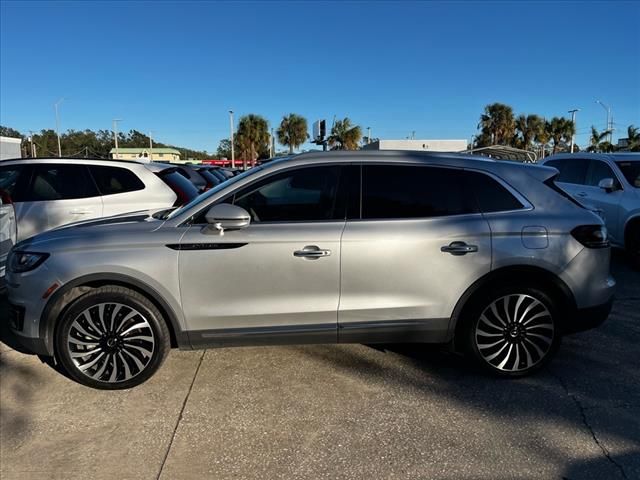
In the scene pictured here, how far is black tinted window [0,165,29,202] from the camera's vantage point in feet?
20.8

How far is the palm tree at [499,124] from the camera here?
5203 centimetres

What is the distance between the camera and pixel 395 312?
372 centimetres

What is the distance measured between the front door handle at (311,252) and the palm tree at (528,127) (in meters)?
56.4

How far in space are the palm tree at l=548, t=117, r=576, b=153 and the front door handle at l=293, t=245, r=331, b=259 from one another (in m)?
57.9

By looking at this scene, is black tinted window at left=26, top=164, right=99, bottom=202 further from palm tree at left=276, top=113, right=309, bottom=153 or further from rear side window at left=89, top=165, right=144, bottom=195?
palm tree at left=276, top=113, right=309, bottom=153

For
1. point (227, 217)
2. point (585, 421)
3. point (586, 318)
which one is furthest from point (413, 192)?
point (585, 421)

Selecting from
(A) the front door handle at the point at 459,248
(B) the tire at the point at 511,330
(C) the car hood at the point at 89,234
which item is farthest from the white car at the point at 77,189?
(B) the tire at the point at 511,330

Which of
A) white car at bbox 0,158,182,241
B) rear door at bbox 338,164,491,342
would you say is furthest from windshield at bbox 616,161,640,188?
white car at bbox 0,158,182,241

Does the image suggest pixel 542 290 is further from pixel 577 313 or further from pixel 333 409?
pixel 333 409

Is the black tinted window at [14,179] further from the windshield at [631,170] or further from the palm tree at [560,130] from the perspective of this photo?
the palm tree at [560,130]

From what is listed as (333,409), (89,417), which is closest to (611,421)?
(333,409)

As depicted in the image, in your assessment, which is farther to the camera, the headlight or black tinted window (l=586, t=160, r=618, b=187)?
black tinted window (l=586, t=160, r=618, b=187)

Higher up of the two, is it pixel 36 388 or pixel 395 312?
pixel 395 312

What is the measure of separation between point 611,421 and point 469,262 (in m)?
1.38
